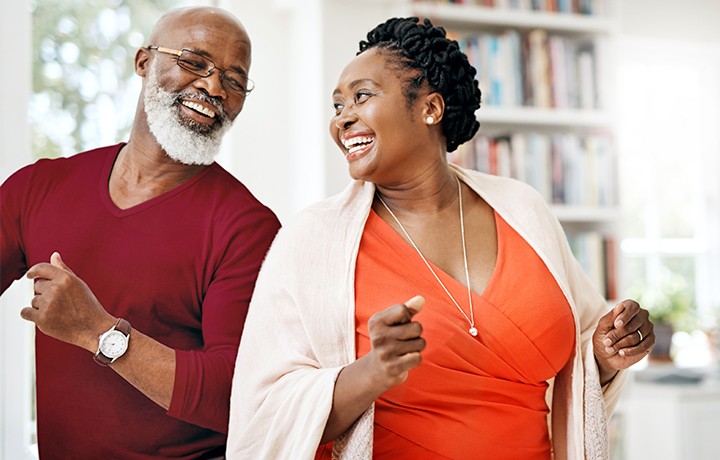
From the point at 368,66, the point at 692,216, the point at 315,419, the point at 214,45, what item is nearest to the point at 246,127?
the point at 214,45

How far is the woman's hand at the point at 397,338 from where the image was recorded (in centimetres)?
96

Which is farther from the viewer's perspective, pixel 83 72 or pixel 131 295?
pixel 83 72

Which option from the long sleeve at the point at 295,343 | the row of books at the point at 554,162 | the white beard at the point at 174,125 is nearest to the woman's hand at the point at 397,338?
the long sleeve at the point at 295,343

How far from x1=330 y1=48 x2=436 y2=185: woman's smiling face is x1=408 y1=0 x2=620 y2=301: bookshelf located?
1.35 metres

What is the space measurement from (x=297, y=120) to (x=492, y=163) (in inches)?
41.5

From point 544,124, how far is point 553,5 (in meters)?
0.54

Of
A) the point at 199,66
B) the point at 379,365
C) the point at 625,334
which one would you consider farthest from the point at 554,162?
the point at 379,365

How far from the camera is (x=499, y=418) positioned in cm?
120

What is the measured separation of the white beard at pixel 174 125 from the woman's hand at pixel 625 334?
37.1 inches

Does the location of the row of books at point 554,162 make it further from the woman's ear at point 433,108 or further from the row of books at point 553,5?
the woman's ear at point 433,108

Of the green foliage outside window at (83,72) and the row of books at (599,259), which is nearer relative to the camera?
the green foliage outside window at (83,72)

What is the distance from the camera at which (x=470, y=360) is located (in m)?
1.20

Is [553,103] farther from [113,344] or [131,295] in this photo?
[113,344]

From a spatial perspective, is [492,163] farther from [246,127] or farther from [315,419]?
[315,419]
